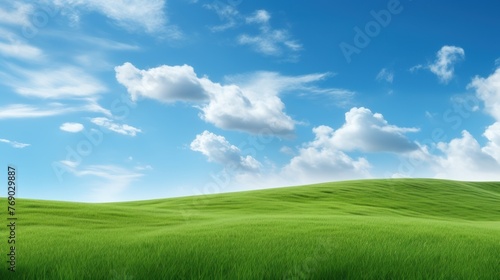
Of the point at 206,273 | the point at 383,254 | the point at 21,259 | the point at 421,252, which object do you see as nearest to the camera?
the point at 206,273

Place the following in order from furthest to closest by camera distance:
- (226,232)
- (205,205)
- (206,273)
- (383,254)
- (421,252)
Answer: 1. (205,205)
2. (226,232)
3. (421,252)
4. (383,254)
5. (206,273)

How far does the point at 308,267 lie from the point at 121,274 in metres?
3.19

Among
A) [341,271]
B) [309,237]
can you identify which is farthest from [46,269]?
[309,237]

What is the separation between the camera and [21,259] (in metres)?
9.13

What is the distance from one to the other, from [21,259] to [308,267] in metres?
5.84

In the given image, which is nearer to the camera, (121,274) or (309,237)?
(121,274)

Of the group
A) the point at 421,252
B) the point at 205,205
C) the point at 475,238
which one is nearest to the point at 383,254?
the point at 421,252

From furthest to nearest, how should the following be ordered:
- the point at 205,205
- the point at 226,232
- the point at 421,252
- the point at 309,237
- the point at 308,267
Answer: the point at 205,205
the point at 226,232
the point at 309,237
the point at 421,252
the point at 308,267

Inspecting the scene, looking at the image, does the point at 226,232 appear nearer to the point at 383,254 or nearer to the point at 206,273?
the point at 383,254

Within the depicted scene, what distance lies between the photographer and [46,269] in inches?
312

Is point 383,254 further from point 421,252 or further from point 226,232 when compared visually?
point 226,232

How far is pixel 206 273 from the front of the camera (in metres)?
7.23

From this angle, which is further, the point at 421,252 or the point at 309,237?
the point at 309,237

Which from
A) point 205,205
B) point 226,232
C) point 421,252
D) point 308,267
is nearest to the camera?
point 308,267
